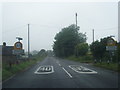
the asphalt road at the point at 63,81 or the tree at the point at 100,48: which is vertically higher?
the tree at the point at 100,48

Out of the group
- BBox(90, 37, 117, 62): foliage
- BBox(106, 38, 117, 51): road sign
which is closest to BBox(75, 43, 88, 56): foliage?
BBox(90, 37, 117, 62): foliage

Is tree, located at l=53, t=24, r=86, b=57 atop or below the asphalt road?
atop

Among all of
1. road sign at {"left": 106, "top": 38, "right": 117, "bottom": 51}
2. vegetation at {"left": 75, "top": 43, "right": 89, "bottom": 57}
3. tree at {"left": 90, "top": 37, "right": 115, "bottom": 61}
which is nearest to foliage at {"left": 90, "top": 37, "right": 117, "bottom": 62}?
tree at {"left": 90, "top": 37, "right": 115, "bottom": 61}

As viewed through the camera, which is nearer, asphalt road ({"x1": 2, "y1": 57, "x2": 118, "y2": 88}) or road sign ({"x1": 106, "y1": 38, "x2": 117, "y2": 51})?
asphalt road ({"x1": 2, "y1": 57, "x2": 118, "y2": 88})

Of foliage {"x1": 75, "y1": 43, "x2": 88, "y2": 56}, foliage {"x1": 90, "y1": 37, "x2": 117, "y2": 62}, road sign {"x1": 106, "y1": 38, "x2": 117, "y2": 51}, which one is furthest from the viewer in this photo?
foliage {"x1": 75, "y1": 43, "x2": 88, "y2": 56}

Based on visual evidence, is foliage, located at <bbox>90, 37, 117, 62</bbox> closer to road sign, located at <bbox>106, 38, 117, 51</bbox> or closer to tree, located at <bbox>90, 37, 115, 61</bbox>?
tree, located at <bbox>90, 37, 115, 61</bbox>

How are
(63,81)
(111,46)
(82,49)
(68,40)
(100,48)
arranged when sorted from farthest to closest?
(68,40)
(82,49)
(100,48)
(111,46)
(63,81)

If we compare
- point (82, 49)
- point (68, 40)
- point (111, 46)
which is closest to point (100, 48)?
point (111, 46)

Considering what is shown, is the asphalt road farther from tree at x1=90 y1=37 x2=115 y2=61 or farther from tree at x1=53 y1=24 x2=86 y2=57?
tree at x1=53 y1=24 x2=86 y2=57

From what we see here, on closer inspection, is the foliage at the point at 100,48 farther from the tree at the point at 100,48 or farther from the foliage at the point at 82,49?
the foliage at the point at 82,49

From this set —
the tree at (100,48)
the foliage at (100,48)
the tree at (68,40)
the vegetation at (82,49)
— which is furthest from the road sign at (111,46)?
the tree at (68,40)

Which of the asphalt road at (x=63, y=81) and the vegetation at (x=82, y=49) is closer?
the asphalt road at (x=63, y=81)

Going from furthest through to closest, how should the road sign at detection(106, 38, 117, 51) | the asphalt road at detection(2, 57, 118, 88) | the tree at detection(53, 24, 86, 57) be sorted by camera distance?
the tree at detection(53, 24, 86, 57) → the road sign at detection(106, 38, 117, 51) → the asphalt road at detection(2, 57, 118, 88)

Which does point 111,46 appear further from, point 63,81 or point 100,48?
point 63,81
